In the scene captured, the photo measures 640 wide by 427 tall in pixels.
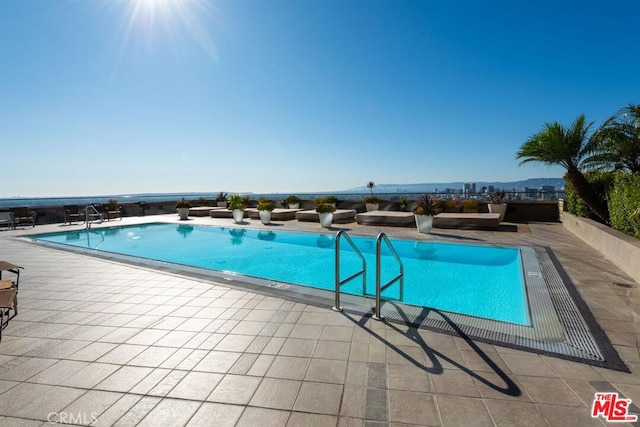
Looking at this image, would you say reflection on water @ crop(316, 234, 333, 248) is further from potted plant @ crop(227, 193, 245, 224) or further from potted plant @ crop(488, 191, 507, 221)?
potted plant @ crop(488, 191, 507, 221)

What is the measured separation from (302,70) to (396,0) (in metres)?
4.24

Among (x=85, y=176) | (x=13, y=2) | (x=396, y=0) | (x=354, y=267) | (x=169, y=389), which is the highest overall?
(x=396, y=0)

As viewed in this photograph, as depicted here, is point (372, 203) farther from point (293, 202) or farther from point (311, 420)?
point (311, 420)

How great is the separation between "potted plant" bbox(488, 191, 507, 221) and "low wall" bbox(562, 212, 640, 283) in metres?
3.10

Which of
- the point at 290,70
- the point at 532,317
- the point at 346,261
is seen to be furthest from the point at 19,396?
the point at 290,70

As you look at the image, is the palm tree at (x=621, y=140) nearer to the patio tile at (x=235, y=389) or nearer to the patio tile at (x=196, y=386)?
the patio tile at (x=235, y=389)

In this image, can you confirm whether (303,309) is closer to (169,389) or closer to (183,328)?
(183,328)

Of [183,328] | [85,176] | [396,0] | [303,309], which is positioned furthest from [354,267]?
[85,176]

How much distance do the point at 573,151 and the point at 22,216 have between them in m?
19.3

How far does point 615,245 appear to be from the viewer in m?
4.87

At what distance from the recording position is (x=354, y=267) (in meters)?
6.21

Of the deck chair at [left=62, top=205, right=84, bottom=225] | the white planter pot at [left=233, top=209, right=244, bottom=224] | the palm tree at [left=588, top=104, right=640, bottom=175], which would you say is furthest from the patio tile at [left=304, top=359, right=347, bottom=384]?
the deck chair at [left=62, top=205, right=84, bottom=225]

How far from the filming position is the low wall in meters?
4.14

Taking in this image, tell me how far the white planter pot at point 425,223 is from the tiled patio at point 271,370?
16.2ft
